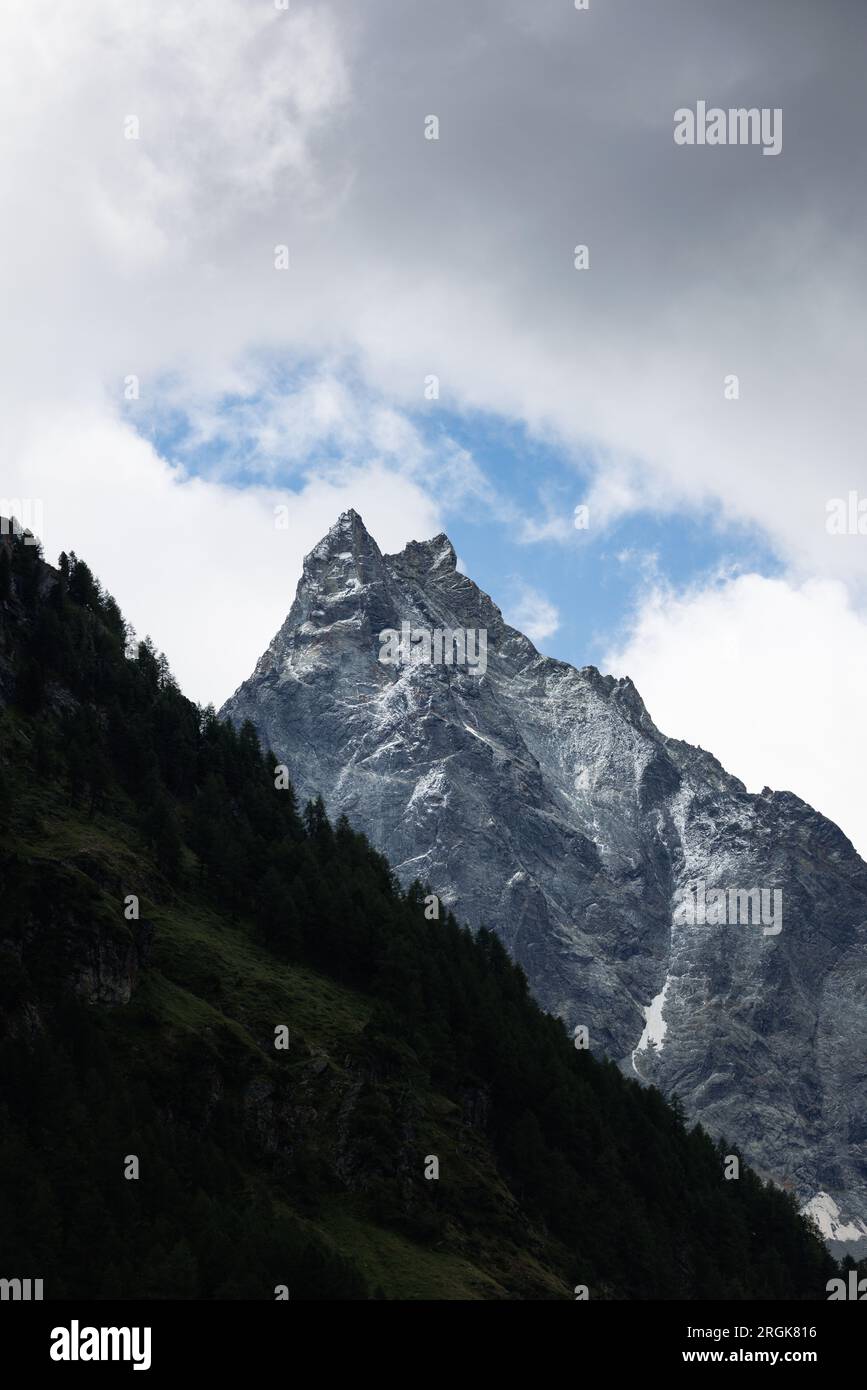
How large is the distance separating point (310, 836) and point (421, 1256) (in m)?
74.4

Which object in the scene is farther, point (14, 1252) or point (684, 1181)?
point (684, 1181)

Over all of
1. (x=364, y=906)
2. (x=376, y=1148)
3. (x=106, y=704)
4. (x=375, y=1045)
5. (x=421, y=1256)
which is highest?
(x=106, y=704)

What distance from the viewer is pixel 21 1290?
8338 centimetres

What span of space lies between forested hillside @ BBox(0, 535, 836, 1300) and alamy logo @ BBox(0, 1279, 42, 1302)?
1.81 m

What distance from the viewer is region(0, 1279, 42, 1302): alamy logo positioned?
82.9 metres

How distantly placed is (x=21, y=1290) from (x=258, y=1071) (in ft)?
115

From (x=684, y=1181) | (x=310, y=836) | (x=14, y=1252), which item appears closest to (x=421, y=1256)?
(x=14, y=1252)
